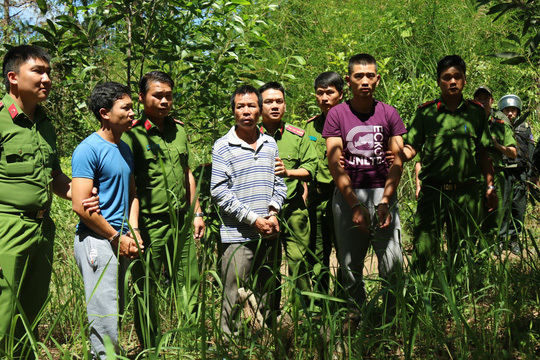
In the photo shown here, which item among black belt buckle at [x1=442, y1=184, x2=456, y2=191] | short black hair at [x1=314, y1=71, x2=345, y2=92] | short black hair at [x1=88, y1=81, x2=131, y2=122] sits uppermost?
short black hair at [x1=314, y1=71, x2=345, y2=92]

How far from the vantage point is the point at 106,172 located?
9.65ft

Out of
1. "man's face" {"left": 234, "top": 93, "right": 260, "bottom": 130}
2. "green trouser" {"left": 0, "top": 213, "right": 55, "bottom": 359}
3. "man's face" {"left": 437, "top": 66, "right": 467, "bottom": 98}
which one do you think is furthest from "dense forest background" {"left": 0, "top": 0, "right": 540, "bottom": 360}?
"man's face" {"left": 234, "top": 93, "right": 260, "bottom": 130}

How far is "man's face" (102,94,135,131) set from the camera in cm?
300

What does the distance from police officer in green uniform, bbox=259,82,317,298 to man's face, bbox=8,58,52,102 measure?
5.27 feet

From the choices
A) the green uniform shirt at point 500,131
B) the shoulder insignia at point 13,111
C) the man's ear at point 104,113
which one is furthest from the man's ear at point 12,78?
the green uniform shirt at point 500,131

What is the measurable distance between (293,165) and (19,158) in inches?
73.3

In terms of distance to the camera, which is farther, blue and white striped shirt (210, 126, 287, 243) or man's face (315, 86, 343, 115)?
man's face (315, 86, 343, 115)

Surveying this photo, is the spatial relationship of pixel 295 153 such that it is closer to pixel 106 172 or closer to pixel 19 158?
pixel 106 172

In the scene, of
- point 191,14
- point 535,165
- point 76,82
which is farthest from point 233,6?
point 535,165

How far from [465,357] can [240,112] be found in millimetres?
1902

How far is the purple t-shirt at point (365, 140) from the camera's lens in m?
3.45

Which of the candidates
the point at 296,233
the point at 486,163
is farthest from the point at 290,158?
the point at 486,163

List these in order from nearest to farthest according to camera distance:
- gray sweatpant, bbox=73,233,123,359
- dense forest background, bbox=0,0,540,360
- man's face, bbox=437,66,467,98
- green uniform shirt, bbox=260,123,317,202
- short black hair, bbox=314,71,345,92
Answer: dense forest background, bbox=0,0,540,360
gray sweatpant, bbox=73,233,123,359
man's face, bbox=437,66,467,98
green uniform shirt, bbox=260,123,317,202
short black hair, bbox=314,71,345,92

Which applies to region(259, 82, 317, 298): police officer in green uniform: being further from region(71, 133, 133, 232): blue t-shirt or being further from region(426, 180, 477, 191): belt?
region(71, 133, 133, 232): blue t-shirt
